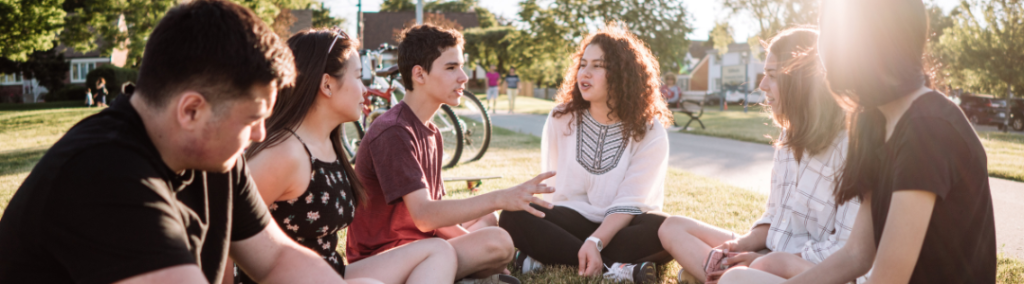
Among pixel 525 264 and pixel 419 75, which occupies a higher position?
pixel 419 75

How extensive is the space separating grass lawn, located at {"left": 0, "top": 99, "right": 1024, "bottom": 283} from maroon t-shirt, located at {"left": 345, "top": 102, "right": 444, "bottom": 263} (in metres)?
0.75

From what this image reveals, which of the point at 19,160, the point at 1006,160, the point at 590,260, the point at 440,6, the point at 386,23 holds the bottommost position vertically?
the point at 19,160

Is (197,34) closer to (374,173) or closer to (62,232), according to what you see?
(62,232)

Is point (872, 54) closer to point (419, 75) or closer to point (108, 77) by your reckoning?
point (419, 75)

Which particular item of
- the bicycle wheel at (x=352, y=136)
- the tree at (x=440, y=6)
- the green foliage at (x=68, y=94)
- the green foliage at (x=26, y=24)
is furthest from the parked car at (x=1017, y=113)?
the tree at (x=440, y=6)

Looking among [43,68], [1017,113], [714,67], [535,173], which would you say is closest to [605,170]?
[535,173]

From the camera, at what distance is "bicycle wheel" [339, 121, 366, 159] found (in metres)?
7.10

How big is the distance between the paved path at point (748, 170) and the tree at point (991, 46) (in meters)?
10.2

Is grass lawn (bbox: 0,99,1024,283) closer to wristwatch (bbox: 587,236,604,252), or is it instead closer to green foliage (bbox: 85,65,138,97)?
wristwatch (bbox: 587,236,604,252)

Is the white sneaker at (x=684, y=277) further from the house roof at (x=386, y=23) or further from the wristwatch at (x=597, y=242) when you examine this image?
the house roof at (x=386, y=23)

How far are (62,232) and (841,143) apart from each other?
8.34 feet

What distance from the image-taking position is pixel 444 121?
7.30m

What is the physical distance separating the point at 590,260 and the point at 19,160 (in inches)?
327

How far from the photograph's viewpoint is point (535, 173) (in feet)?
23.5
